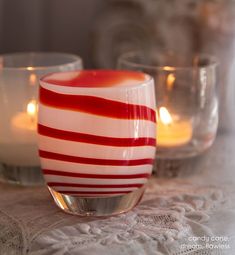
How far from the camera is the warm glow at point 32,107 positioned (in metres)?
0.53

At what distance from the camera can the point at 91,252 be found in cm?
40

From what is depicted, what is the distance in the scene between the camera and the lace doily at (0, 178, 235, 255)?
41cm

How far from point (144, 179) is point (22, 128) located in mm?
135

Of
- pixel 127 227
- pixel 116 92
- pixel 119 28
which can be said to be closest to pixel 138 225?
pixel 127 227

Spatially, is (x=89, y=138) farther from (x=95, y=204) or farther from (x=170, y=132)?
(x=170, y=132)

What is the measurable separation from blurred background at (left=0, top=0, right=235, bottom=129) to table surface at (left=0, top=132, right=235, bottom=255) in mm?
261

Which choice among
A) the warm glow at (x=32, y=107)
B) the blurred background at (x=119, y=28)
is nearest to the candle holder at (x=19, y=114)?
the warm glow at (x=32, y=107)

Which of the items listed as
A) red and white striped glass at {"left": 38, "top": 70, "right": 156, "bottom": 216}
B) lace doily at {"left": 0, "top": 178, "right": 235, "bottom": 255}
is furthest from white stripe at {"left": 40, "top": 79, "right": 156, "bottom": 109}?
lace doily at {"left": 0, "top": 178, "right": 235, "bottom": 255}

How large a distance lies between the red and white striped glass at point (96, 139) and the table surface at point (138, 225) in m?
0.02

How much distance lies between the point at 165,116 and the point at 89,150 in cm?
17

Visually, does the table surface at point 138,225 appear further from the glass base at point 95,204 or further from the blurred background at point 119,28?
the blurred background at point 119,28

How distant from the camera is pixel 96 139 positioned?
0.43 meters

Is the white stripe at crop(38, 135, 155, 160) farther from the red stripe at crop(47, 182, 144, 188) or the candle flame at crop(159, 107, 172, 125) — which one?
the candle flame at crop(159, 107, 172, 125)

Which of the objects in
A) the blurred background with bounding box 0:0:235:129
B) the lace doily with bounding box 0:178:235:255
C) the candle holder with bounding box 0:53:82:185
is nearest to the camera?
the lace doily with bounding box 0:178:235:255
